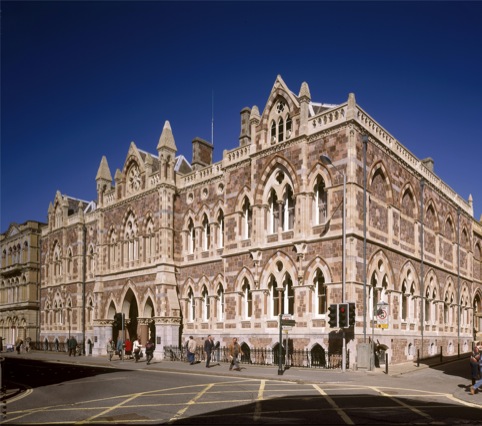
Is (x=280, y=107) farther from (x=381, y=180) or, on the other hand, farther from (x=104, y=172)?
(x=104, y=172)

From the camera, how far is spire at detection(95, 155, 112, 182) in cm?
4497

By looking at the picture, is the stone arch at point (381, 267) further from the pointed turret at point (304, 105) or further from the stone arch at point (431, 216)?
the stone arch at point (431, 216)

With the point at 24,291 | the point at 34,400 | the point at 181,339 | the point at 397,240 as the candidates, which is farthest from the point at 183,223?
the point at 24,291

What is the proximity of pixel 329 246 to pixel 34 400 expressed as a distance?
51.5ft

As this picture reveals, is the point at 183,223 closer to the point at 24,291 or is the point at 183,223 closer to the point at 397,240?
the point at 397,240

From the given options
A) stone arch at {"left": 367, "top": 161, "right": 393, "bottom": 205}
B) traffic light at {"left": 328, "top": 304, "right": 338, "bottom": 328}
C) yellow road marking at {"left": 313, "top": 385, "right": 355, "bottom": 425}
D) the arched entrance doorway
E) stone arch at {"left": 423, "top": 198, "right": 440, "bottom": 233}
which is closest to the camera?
yellow road marking at {"left": 313, "top": 385, "right": 355, "bottom": 425}

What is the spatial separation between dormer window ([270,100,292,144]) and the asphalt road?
44.4 ft

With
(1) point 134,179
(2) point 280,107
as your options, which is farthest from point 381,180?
(1) point 134,179

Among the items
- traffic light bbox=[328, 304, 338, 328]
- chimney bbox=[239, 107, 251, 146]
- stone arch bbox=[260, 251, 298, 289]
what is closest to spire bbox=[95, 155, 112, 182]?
chimney bbox=[239, 107, 251, 146]

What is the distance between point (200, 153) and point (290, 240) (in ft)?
50.1

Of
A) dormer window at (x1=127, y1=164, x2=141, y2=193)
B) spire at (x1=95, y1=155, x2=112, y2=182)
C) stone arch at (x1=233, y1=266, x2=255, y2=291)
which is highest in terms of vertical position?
spire at (x1=95, y1=155, x2=112, y2=182)

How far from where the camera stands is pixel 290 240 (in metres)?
28.3

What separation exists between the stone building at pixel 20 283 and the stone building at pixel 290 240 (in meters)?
13.9

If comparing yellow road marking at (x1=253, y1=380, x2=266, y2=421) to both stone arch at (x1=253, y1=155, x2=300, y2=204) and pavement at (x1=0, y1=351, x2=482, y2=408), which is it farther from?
stone arch at (x1=253, y1=155, x2=300, y2=204)
